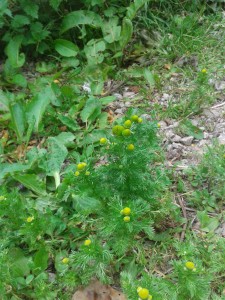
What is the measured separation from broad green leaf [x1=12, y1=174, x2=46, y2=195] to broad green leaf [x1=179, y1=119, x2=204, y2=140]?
0.93 m

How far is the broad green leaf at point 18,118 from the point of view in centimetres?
298

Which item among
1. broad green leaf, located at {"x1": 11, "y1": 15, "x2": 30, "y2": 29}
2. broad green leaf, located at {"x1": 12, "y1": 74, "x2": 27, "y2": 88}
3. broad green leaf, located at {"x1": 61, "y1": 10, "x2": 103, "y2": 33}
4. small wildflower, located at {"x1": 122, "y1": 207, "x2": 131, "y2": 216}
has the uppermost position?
broad green leaf, located at {"x1": 11, "y1": 15, "x2": 30, "y2": 29}

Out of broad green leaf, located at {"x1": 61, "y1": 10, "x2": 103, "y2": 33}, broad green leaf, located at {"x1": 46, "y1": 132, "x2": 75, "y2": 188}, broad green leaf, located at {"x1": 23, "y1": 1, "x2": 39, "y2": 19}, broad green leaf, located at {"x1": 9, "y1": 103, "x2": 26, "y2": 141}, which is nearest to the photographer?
broad green leaf, located at {"x1": 46, "y1": 132, "x2": 75, "y2": 188}

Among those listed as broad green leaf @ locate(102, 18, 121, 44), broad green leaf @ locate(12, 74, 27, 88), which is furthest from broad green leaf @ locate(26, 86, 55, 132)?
broad green leaf @ locate(102, 18, 121, 44)

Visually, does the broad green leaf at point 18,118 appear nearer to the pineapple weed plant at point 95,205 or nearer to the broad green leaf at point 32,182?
the pineapple weed plant at point 95,205

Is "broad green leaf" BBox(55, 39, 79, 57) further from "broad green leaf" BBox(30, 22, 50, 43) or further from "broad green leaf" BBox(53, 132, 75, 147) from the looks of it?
"broad green leaf" BBox(53, 132, 75, 147)

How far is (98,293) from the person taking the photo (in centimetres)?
217

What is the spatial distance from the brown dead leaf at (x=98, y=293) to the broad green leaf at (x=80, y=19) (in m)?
2.02

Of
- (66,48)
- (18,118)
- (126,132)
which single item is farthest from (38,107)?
(126,132)

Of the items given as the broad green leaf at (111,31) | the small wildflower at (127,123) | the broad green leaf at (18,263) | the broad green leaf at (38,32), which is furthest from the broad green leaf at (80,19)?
the broad green leaf at (18,263)

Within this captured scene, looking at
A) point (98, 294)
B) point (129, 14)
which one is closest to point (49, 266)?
point (98, 294)

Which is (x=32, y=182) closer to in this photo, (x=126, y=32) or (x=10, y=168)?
(x=10, y=168)

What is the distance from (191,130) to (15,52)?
1365mm

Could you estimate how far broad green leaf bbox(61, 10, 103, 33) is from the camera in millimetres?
3557
